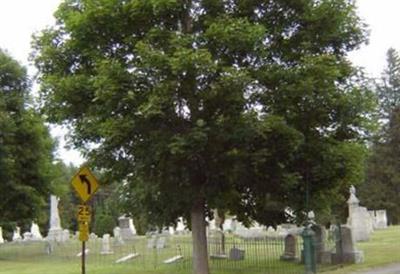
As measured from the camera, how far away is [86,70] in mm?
17469

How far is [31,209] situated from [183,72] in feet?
88.9

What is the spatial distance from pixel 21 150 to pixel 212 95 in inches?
1000

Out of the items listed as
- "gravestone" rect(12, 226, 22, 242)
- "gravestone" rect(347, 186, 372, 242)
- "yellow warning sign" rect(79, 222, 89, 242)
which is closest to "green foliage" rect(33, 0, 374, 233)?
"yellow warning sign" rect(79, 222, 89, 242)

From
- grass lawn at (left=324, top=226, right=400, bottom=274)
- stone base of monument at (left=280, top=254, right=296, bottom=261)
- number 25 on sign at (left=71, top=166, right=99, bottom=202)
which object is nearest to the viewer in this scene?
number 25 on sign at (left=71, top=166, right=99, bottom=202)

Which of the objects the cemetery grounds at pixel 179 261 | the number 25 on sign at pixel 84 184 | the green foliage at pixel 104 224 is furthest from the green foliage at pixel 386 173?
the number 25 on sign at pixel 84 184

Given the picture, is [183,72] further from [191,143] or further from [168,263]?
[168,263]

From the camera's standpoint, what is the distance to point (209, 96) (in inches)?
610

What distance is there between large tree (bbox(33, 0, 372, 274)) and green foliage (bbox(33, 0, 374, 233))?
0.03m

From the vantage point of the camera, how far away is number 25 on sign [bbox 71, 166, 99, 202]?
16656 millimetres

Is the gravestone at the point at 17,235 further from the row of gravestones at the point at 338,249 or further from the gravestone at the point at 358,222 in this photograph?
the row of gravestones at the point at 338,249

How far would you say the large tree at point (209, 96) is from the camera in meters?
15.3

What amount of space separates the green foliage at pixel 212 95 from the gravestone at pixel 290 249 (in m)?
5.96

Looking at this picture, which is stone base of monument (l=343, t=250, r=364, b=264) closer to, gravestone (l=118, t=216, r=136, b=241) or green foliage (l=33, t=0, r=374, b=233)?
green foliage (l=33, t=0, r=374, b=233)

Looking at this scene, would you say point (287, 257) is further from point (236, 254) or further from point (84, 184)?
point (84, 184)
